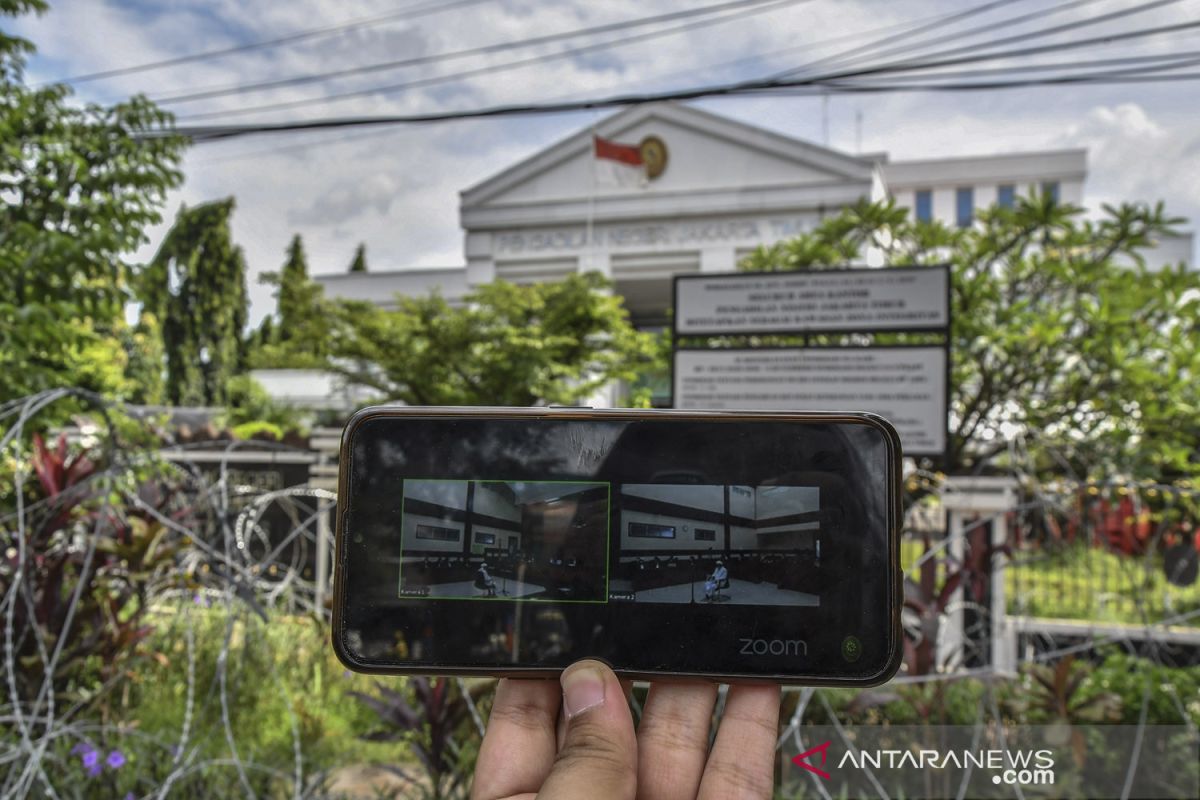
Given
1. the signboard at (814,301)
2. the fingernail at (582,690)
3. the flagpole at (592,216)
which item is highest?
the flagpole at (592,216)

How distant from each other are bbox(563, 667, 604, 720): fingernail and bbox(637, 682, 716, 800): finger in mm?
88

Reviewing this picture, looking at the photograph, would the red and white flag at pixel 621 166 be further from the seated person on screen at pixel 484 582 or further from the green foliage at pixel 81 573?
the seated person on screen at pixel 484 582

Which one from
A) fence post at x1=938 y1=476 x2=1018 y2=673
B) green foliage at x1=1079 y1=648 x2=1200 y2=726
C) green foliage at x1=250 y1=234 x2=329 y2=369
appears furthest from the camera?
green foliage at x1=250 y1=234 x2=329 y2=369

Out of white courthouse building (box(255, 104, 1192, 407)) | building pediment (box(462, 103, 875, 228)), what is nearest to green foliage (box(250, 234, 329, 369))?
white courthouse building (box(255, 104, 1192, 407))

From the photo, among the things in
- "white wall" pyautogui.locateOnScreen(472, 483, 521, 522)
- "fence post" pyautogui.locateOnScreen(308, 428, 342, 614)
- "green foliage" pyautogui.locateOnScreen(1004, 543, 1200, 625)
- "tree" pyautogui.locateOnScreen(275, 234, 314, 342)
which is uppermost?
"tree" pyautogui.locateOnScreen(275, 234, 314, 342)

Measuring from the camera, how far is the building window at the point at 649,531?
844mm

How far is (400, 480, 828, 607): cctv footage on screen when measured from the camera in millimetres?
847

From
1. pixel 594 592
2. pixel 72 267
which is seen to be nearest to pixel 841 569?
pixel 594 592

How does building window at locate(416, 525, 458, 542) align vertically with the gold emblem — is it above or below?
below

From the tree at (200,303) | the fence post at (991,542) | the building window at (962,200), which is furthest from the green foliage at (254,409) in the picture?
the building window at (962,200)

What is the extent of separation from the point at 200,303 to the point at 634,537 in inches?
928

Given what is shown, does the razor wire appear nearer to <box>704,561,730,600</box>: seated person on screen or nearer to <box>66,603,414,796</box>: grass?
<box>66,603,414,796</box>: grass

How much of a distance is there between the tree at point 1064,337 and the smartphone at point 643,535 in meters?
4.95

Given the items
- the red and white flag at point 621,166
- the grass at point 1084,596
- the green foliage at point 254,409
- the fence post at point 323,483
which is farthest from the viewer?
the green foliage at point 254,409
